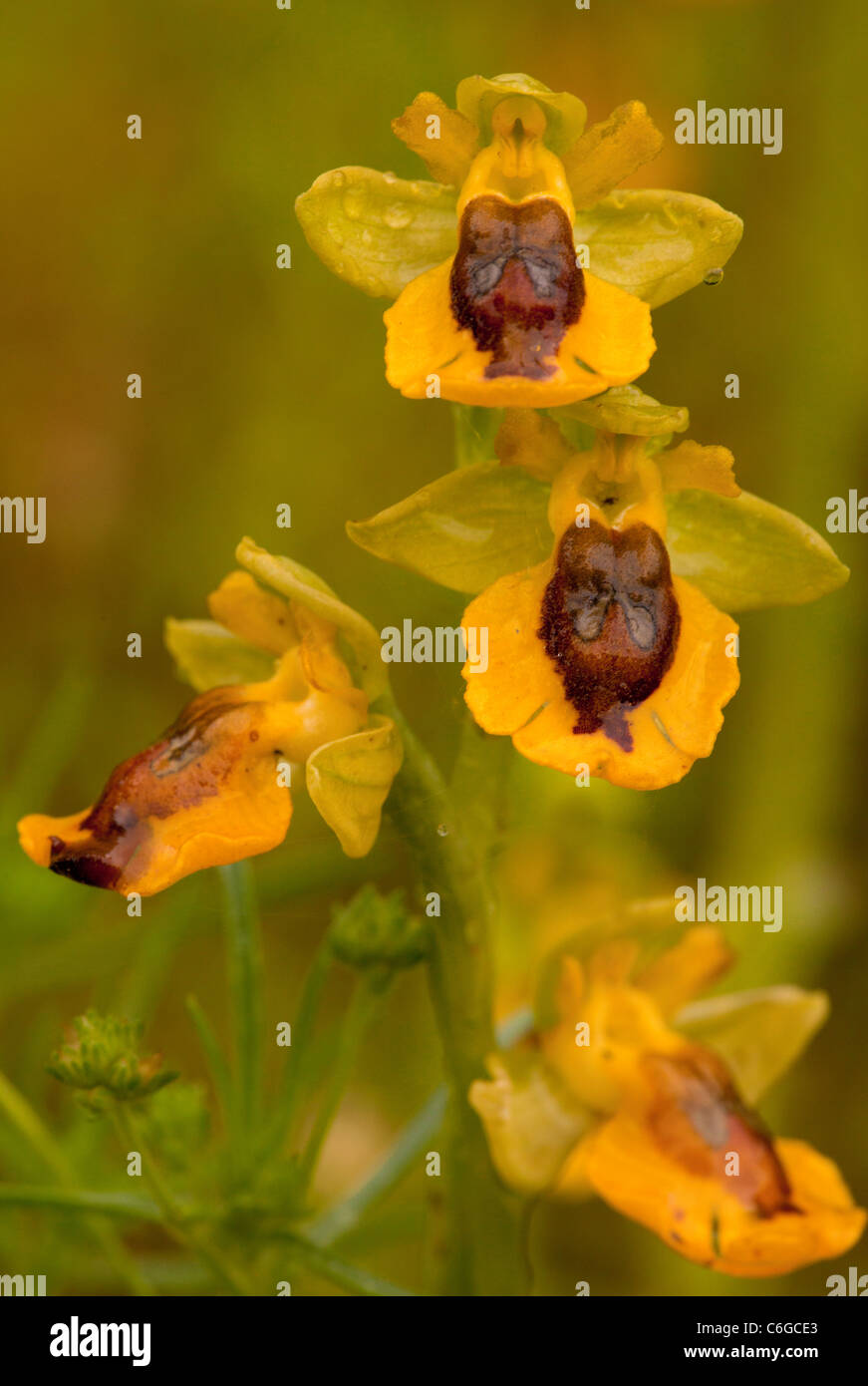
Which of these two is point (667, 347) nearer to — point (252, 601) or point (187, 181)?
point (187, 181)

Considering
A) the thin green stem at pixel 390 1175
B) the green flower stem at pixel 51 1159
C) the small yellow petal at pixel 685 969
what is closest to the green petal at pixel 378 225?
the small yellow petal at pixel 685 969

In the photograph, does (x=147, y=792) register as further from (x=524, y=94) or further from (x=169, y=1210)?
(x=524, y=94)

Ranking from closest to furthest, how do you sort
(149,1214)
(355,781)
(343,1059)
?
(355,781), (149,1214), (343,1059)

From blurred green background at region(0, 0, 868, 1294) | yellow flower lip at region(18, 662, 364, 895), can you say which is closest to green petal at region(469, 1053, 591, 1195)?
yellow flower lip at region(18, 662, 364, 895)

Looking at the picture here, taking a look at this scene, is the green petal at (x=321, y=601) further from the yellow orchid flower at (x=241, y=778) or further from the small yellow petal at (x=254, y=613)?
the small yellow petal at (x=254, y=613)

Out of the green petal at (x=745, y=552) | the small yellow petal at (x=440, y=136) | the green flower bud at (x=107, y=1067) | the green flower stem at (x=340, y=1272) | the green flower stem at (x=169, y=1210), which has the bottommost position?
the green flower stem at (x=340, y=1272)

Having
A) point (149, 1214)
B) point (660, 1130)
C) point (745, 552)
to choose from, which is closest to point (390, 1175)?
point (149, 1214)

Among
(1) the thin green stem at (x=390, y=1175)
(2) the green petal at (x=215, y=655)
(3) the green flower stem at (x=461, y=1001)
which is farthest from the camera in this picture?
(1) the thin green stem at (x=390, y=1175)
